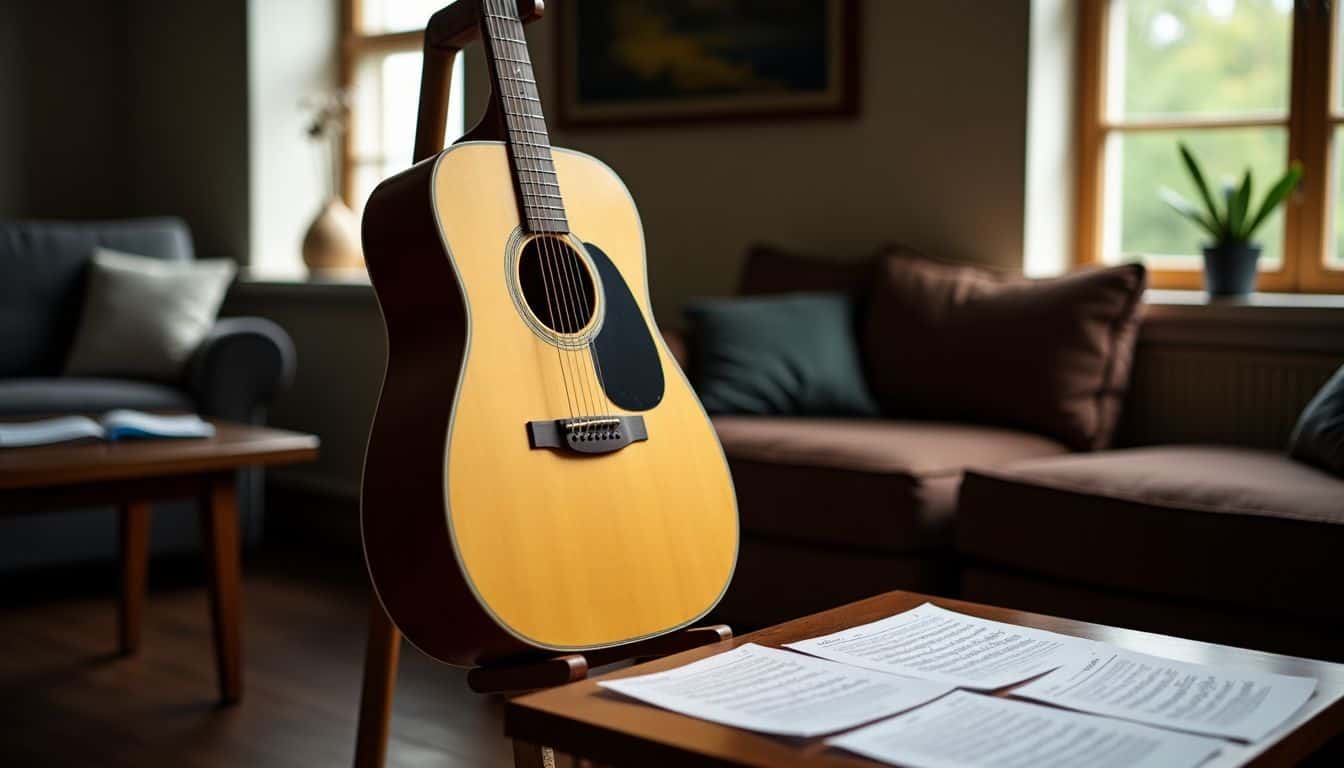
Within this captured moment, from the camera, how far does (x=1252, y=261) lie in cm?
301

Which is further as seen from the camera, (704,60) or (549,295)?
(704,60)

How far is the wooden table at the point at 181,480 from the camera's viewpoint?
7.98ft

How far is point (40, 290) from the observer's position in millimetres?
4227

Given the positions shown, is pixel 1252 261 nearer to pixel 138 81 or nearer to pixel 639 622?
pixel 639 622

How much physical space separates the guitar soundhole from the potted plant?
1903mm

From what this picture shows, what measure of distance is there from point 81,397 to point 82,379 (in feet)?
1.03

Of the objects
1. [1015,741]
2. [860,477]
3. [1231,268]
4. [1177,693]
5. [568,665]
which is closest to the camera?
[1015,741]

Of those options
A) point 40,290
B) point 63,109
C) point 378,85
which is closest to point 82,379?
point 40,290

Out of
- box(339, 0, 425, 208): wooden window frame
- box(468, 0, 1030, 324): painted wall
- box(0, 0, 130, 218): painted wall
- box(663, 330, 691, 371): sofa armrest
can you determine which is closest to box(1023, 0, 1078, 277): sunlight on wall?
box(468, 0, 1030, 324): painted wall

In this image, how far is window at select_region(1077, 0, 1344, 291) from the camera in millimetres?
3123

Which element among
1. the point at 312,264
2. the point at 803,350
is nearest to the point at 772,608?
→ the point at 803,350

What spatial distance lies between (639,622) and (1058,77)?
2372 millimetres

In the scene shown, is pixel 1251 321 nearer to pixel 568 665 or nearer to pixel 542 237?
pixel 542 237

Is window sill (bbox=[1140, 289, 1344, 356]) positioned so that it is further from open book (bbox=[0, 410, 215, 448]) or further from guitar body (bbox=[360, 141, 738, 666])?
open book (bbox=[0, 410, 215, 448])
